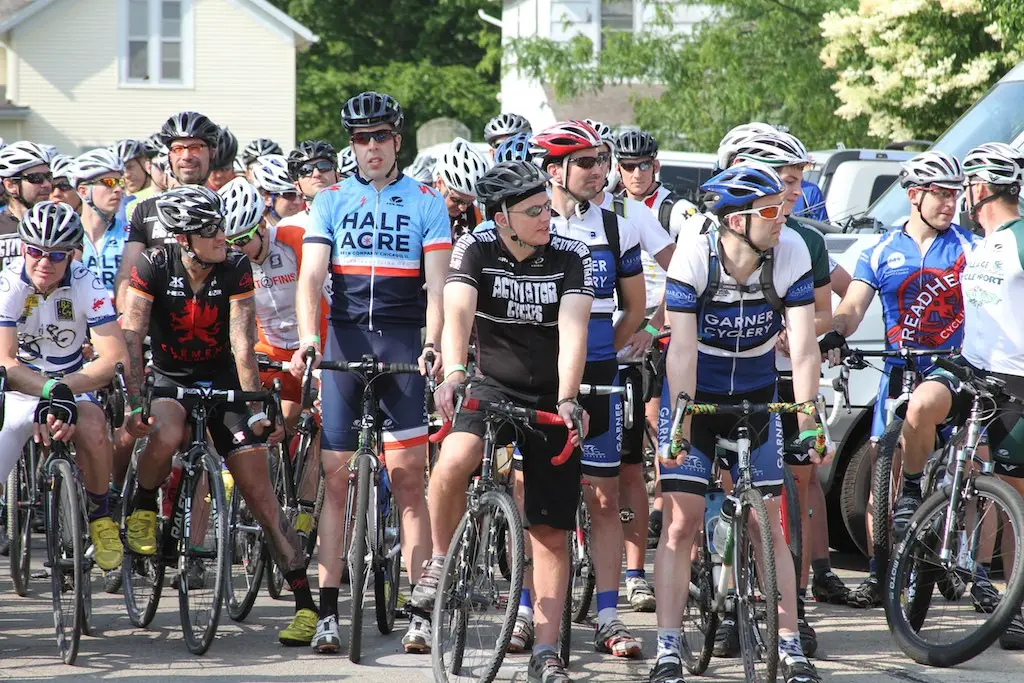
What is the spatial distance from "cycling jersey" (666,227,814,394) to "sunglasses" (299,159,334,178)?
453cm

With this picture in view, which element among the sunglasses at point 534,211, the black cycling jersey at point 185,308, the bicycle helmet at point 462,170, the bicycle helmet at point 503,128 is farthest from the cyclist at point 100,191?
the sunglasses at point 534,211

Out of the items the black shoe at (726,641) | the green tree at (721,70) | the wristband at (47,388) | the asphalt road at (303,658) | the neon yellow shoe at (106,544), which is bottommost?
the asphalt road at (303,658)

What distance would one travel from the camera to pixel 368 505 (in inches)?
283

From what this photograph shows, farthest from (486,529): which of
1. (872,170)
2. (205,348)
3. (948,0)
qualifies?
(948,0)

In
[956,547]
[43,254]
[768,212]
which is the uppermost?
[768,212]

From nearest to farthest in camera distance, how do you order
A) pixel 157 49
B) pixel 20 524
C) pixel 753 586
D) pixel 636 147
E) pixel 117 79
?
1. pixel 753 586
2. pixel 20 524
3. pixel 636 147
4. pixel 117 79
5. pixel 157 49

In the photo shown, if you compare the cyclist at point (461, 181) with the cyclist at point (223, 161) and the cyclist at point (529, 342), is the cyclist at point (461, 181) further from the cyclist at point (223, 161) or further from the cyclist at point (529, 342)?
the cyclist at point (223, 161)

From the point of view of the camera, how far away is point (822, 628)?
7.86 metres

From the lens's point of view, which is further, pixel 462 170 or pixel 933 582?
pixel 462 170

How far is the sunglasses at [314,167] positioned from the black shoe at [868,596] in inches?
180

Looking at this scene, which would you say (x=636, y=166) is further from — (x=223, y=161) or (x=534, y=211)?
(x=534, y=211)

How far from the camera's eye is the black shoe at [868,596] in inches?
329

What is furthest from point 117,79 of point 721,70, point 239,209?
point 239,209

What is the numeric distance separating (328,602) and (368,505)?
0.55 m
